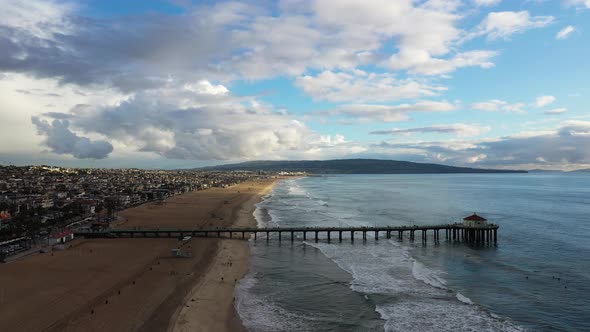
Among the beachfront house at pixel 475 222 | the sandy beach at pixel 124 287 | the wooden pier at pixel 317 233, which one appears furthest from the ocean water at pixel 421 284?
the beachfront house at pixel 475 222

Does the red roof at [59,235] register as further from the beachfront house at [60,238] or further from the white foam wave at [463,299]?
the white foam wave at [463,299]

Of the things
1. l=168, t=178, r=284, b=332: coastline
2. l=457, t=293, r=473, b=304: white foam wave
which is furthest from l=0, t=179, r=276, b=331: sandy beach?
l=457, t=293, r=473, b=304: white foam wave

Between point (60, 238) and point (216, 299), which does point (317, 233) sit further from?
point (60, 238)

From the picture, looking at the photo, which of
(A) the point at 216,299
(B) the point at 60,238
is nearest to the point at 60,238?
(B) the point at 60,238

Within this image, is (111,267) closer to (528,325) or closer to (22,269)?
(22,269)

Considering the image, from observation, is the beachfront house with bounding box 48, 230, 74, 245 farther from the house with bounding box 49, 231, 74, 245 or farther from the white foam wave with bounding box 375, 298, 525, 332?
the white foam wave with bounding box 375, 298, 525, 332

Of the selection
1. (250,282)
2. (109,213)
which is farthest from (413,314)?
(109,213)
